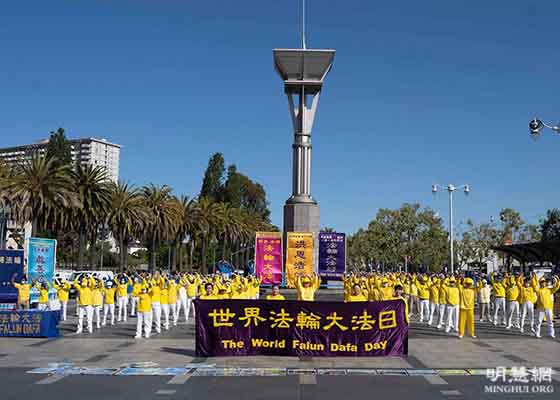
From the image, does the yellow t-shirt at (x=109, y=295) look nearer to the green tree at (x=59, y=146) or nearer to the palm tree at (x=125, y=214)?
the palm tree at (x=125, y=214)

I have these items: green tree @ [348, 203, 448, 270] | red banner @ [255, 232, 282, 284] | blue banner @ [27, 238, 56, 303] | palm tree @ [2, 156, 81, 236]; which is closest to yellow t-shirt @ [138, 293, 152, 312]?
blue banner @ [27, 238, 56, 303]

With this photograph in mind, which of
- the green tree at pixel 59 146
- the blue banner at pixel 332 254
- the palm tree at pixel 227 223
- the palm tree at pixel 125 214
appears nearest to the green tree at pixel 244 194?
the palm tree at pixel 227 223

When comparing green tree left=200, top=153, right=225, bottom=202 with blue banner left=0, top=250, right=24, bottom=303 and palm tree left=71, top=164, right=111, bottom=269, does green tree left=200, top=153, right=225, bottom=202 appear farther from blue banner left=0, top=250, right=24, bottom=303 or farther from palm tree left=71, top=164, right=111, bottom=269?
blue banner left=0, top=250, right=24, bottom=303

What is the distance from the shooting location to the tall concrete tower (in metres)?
45.4

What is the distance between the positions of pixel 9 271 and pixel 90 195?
17428mm

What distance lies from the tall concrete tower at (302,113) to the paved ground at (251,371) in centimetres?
2835

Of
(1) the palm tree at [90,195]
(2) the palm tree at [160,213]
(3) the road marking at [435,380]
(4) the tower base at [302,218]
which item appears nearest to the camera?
(3) the road marking at [435,380]

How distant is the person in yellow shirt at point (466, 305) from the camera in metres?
17.2

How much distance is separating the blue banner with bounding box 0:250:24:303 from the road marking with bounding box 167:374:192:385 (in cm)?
1693

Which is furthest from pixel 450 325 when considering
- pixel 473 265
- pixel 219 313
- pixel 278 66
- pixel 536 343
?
pixel 473 265

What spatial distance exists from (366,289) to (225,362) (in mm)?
11724

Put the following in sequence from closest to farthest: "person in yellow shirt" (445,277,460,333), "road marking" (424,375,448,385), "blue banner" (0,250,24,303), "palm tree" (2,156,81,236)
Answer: "road marking" (424,375,448,385) < "person in yellow shirt" (445,277,460,333) < "blue banner" (0,250,24,303) < "palm tree" (2,156,81,236)

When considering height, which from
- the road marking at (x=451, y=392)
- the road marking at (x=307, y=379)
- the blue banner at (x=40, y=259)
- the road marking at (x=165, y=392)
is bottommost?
the road marking at (x=165, y=392)

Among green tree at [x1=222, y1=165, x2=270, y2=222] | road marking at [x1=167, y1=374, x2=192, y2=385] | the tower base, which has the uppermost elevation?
green tree at [x1=222, y1=165, x2=270, y2=222]
